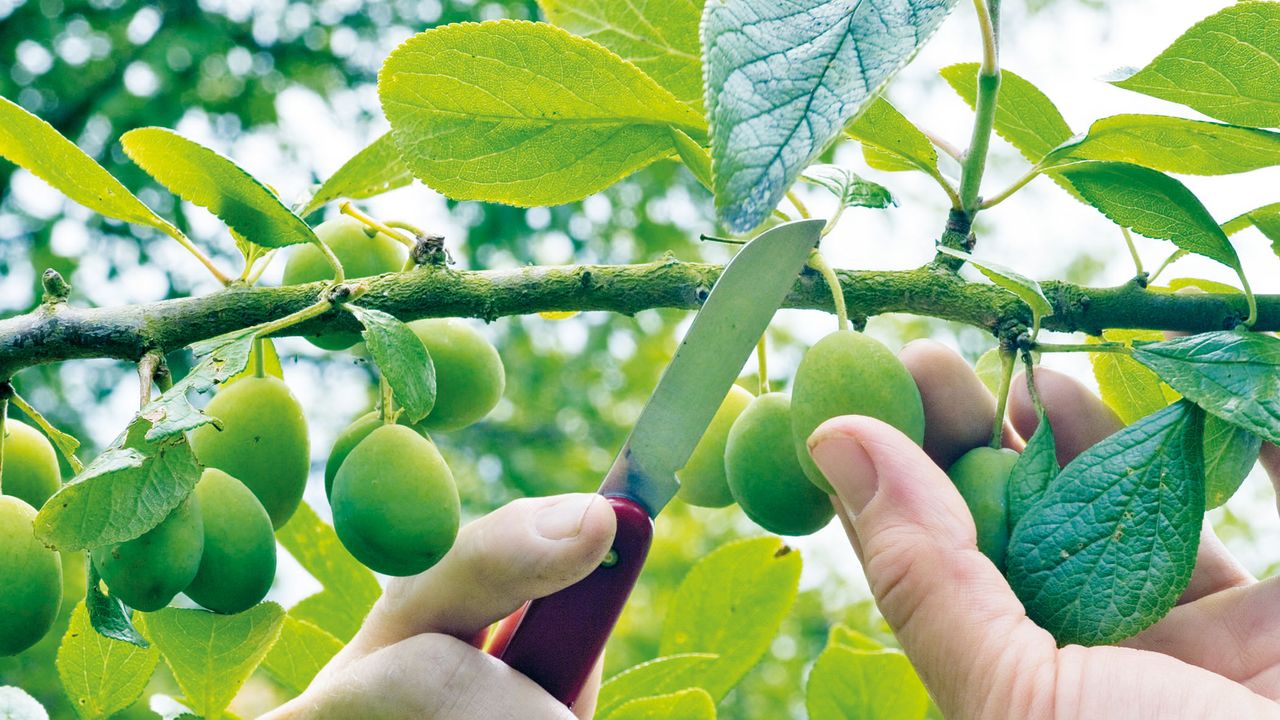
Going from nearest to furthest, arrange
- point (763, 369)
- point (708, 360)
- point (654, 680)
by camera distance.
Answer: point (708, 360), point (763, 369), point (654, 680)

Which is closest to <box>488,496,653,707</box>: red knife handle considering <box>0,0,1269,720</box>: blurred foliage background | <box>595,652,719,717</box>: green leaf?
<box>595,652,719,717</box>: green leaf

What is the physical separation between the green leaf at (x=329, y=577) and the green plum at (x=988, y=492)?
1.64 feet

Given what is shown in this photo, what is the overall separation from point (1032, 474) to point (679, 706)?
1.02ft

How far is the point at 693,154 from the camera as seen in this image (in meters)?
0.64

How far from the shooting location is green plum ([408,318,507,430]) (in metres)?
0.65

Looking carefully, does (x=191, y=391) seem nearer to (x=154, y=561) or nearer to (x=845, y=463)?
(x=154, y=561)

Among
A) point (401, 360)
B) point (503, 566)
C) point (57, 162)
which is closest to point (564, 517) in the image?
point (503, 566)

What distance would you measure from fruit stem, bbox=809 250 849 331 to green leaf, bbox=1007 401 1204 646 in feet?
0.48

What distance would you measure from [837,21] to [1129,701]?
0.36 meters

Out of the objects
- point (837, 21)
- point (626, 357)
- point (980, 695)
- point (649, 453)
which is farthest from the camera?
point (626, 357)

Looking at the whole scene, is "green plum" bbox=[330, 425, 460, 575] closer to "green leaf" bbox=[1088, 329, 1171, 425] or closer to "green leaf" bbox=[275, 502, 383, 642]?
"green leaf" bbox=[275, 502, 383, 642]

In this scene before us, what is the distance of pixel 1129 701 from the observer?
20.8 inches

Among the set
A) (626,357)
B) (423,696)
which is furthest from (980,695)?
(626,357)

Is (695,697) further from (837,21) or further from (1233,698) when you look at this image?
(837,21)
